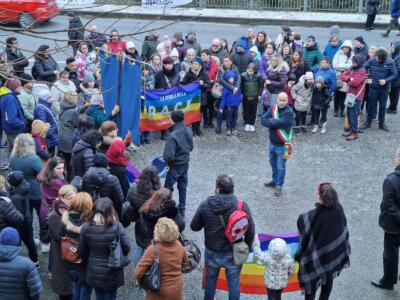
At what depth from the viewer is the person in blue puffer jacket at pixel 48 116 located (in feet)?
36.4

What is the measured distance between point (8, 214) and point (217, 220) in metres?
2.47

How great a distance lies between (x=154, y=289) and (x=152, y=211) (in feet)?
3.60

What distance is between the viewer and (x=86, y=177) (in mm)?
8328

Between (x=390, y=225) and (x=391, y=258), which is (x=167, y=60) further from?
(x=391, y=258)

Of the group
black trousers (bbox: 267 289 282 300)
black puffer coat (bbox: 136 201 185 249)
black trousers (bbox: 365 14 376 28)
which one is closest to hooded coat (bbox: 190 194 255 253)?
black puffer coat (bbox: 136 201 185 249)

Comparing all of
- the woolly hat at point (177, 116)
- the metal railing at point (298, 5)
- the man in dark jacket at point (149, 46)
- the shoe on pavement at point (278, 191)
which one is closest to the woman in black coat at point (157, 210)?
the woolly hat at point (177, 116)

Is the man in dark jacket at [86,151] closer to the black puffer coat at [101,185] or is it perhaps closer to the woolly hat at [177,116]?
the black puffer coat at [101,185]

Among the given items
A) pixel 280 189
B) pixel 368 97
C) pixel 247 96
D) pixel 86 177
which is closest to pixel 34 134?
pixel 86 177

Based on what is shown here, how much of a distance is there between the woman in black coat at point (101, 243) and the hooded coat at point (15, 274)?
23.9 inches

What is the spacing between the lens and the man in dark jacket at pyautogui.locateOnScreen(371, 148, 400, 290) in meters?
7.93

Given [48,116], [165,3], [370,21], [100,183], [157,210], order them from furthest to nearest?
[370,21], [48,116], [165,3], [100,183], [157,210]

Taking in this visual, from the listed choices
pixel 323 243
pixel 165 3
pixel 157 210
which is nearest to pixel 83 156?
pixel 157 210

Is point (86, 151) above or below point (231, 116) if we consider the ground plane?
above

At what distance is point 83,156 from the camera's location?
9289 millimetres
